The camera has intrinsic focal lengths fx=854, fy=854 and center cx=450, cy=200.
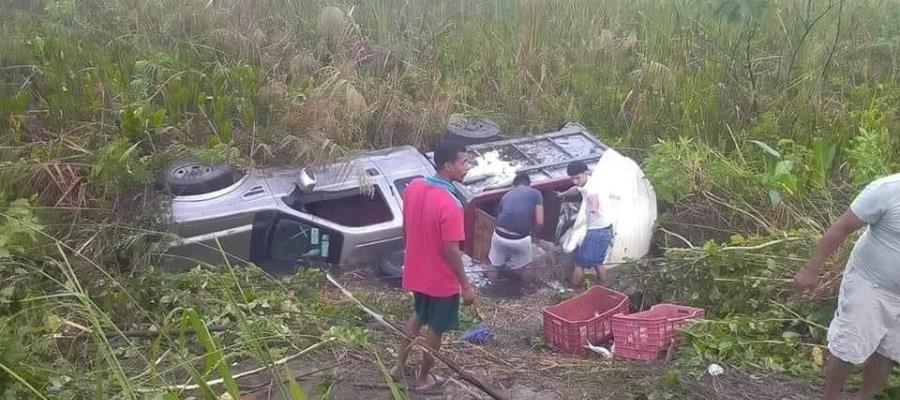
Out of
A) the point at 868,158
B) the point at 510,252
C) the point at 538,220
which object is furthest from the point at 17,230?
the point at 868,158

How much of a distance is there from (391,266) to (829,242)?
12.3 ft

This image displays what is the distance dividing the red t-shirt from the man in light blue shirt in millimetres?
1684

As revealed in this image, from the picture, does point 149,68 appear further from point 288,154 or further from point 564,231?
point 564,231

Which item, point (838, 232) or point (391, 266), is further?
point (391, 266)

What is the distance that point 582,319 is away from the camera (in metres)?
5.92

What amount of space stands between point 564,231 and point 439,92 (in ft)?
9.11

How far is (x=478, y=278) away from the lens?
Answer: 706cm

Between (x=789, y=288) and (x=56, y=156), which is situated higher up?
(x=789, y=288)

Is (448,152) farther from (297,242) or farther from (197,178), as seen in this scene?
(197,178)

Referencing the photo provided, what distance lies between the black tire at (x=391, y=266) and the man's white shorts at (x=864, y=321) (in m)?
3.58

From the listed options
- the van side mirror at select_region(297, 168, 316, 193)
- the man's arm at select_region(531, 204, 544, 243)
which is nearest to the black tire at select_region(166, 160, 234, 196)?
the van side mirror at select_region(297, 168, 316, 193)

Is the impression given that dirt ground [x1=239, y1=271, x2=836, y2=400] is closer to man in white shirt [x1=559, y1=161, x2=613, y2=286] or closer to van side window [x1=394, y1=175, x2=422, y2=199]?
man in white shirt [x1=559, y1=161, x2=613, y2=286]

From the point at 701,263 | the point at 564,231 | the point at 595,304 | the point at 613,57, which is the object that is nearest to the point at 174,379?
the point at 595,304


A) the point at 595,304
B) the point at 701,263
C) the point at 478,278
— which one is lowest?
the point at 478,278
